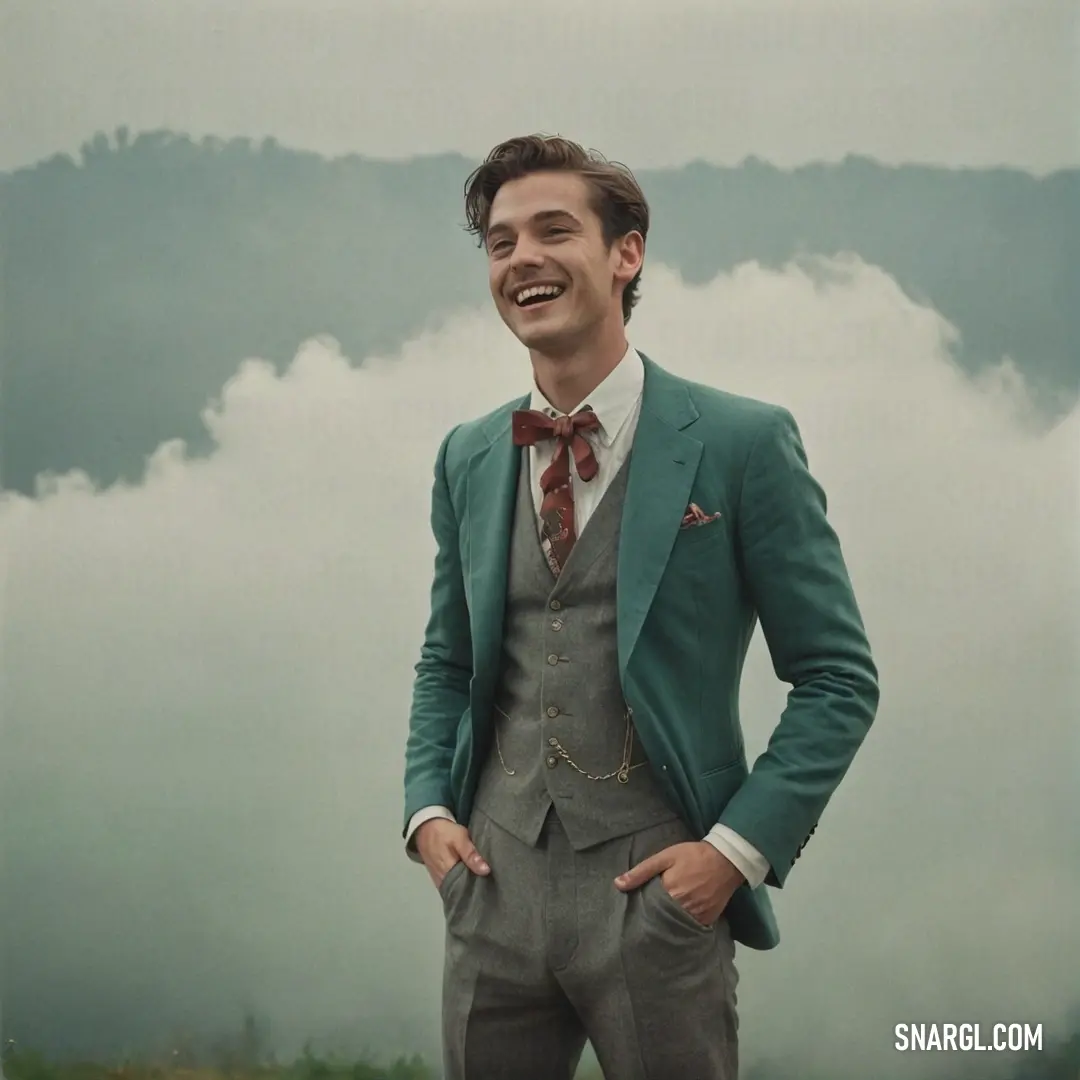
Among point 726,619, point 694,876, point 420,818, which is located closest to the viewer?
point 694,876

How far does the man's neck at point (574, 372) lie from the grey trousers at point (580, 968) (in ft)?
1.97

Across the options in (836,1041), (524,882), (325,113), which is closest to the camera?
(524,882)

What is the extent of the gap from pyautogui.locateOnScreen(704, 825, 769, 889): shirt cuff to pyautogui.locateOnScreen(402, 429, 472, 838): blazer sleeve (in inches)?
18.5

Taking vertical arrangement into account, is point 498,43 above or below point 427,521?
above

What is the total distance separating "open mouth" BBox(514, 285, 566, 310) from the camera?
163 cm

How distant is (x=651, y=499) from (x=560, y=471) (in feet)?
0.47

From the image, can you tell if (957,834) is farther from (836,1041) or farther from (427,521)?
(427,521)

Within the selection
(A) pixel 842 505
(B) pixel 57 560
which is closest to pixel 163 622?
(B) pixel 57 560

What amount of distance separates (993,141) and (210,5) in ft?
5.97

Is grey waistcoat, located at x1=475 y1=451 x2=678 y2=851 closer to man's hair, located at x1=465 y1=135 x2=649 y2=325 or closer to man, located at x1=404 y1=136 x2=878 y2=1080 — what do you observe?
man, located at x1=404 y1=136 x2=878 y2=1080

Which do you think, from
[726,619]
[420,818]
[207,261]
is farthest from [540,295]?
[207,261]

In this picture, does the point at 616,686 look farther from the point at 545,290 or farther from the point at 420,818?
the point at 545,290

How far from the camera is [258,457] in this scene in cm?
272

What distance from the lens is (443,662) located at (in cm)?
186
